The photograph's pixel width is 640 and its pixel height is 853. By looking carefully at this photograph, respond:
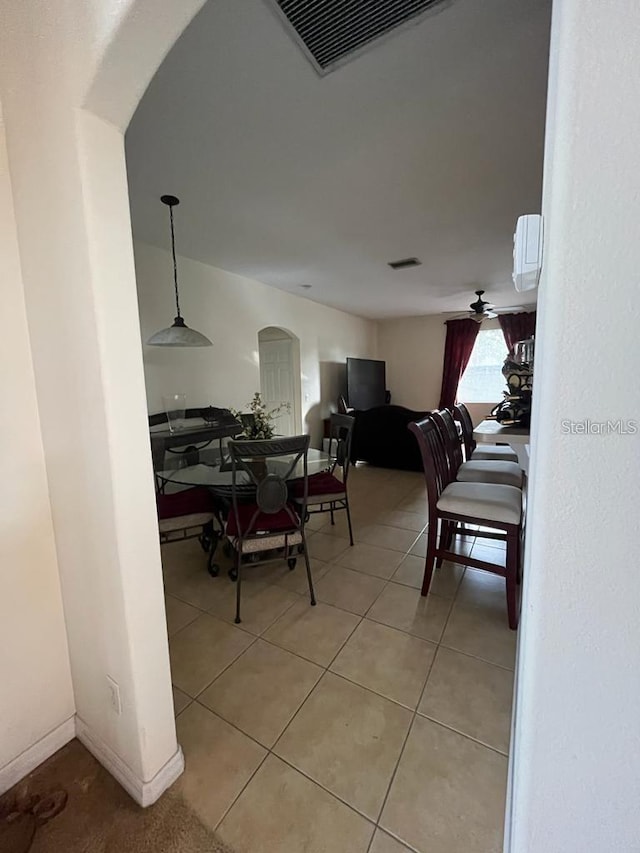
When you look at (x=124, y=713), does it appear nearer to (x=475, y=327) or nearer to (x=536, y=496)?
(x=536, y=496)

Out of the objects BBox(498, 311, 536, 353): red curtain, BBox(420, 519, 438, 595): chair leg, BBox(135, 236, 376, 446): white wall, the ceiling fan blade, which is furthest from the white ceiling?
BBox(498, 311, 536, 353): red curtain

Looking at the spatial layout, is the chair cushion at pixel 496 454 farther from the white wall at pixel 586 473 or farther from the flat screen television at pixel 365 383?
the flat screen television at pixel 365 383

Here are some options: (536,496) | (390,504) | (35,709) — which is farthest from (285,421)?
(536,496)

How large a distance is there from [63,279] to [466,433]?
9.52 ft

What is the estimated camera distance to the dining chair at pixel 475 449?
294 cm

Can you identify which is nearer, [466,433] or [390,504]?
[466,433]

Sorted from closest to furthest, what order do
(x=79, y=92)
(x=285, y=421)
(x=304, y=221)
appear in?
(x=79, y=92)
(x=304, y=221)
(x=285, y=421)

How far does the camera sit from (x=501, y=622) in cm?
185

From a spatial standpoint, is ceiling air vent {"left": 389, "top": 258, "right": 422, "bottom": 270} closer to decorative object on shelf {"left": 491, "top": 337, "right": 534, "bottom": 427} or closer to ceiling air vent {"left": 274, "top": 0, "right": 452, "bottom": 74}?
decorative object on shelf {"left": 491, "top": 337, "right": 534, "bottom": 427}

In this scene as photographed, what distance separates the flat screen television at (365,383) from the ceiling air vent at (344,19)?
15.5ft

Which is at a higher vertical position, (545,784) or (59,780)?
(545,784)

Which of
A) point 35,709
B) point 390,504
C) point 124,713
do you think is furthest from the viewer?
point 390,504

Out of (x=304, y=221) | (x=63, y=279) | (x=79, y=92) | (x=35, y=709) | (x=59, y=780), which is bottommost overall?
(x=59, y=780)

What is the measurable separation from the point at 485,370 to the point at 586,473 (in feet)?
23.0
